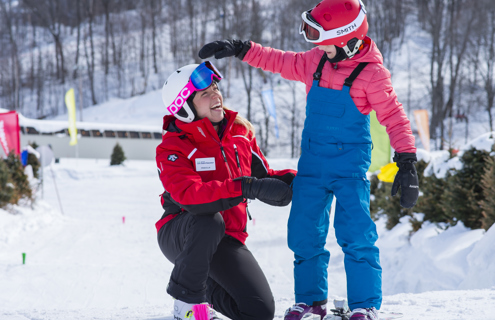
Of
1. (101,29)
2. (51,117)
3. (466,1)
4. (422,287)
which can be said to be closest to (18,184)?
(422,287)

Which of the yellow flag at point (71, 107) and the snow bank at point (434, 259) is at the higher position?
the yellow flag at point (71, 107)

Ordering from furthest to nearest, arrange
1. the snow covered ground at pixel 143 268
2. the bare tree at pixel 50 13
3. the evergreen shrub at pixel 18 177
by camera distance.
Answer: the bare tree at pixel 50 13 < the evergreen shrub at pixel 18 177 < the snow covered ground at pixel 143 268

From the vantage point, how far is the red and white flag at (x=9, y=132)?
11.7 metres

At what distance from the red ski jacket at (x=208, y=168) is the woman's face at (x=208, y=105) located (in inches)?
3.4

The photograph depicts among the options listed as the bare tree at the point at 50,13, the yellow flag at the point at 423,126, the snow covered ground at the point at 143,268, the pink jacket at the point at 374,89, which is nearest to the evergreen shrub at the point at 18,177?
the snow covered ground at the point at 143,268

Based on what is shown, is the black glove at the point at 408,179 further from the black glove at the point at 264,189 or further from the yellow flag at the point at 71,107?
the yellow flag at the point at 71,107

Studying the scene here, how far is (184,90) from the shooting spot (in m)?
2.91

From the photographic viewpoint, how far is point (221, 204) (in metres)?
Answer: 2.63

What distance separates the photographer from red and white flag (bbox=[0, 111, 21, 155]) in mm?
11688

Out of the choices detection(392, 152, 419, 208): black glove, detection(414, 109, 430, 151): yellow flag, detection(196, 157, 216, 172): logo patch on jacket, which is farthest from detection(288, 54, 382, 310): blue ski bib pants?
detection(414, 109, 430, 151): yellow flag

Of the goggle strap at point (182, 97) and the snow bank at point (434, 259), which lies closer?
the goggle strap at point (182, 97)

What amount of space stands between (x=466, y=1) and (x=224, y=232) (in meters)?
39.2

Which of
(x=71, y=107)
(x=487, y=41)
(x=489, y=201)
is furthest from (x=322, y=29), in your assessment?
(x=487, y=41)

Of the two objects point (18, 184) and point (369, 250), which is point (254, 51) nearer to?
point (369, 250)
